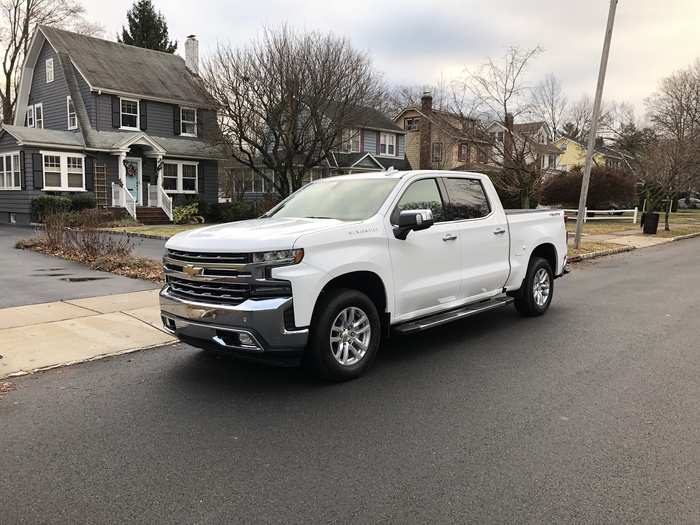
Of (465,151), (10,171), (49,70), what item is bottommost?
(10,171)

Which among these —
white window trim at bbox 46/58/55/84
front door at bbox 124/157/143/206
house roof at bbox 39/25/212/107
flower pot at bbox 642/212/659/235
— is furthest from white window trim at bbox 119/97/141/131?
flower pot at bbox 642/212/659/235

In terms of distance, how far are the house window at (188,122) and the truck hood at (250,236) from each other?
2665 centimetres

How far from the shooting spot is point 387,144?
39469 millimetres

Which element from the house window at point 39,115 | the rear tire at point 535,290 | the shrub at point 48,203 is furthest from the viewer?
the house window at point 39,115

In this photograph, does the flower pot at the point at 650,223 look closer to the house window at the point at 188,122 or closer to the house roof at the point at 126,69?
the house roof at the point at 126,69

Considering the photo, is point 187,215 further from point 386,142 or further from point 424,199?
point 424,199

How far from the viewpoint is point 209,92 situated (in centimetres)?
2436

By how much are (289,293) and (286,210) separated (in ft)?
6.54

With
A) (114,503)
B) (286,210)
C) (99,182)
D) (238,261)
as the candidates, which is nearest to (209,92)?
(99,182)

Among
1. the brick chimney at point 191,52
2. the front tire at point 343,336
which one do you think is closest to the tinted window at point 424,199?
the front tire at point 343,336

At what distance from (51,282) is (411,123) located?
136ft

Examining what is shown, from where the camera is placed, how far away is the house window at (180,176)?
94.6 ft

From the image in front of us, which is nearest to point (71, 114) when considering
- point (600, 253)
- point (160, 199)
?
point (160, 199)

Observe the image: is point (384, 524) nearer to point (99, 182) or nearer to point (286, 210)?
point (286, 210)
